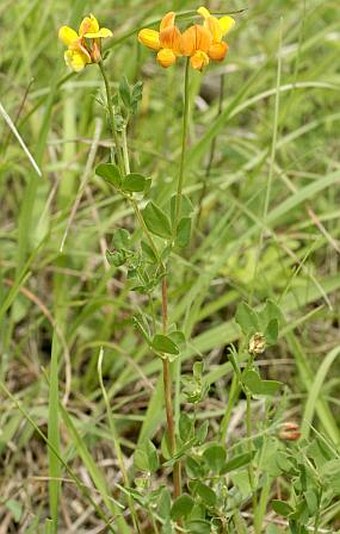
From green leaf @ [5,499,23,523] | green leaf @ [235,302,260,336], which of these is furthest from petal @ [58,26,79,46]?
green leaf @ [5,499,23,523]

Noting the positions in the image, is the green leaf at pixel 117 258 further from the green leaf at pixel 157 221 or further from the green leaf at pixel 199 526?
the green leaf at pixel 199 526

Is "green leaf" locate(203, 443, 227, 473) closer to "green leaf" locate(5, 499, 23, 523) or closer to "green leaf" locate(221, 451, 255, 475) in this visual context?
"green leaf" locate(221, 451, 255, 475)

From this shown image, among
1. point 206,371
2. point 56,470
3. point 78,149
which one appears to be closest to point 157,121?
point 78,149

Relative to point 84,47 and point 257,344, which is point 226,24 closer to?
point 84,47

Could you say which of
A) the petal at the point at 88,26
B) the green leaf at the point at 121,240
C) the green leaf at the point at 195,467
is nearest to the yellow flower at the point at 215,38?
the petal at the point at 88,26

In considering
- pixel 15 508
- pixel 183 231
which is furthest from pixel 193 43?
pixel 15 508

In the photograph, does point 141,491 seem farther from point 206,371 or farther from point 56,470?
point 206,371

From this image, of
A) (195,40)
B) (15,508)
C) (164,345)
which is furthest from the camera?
(15,508)
